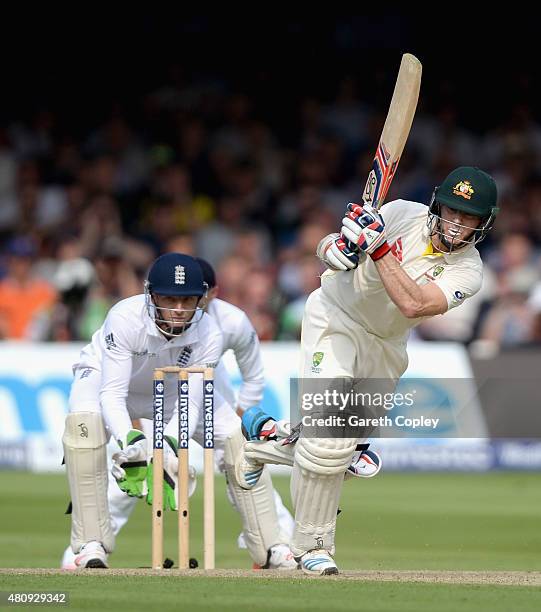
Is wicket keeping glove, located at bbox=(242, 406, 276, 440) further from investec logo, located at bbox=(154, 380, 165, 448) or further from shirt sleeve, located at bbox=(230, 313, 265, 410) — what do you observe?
shirt sleeve, located at bbox=(230, 313, 265, 410)

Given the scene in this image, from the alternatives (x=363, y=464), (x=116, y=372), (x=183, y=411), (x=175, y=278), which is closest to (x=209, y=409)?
(x=183, y=411)

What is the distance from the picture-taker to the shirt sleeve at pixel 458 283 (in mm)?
5395

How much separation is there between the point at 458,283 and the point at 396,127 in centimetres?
70

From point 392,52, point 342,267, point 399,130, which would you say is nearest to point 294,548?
point 342,267

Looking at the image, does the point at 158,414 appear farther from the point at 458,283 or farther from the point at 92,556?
the point at 458,283

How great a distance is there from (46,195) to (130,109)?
168 cm

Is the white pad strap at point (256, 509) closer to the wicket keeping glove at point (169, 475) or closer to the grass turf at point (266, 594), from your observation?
the wicket keeping glove at point (169, 475)

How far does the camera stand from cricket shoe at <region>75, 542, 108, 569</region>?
586 cm

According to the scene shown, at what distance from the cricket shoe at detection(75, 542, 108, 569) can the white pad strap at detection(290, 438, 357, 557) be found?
0.85 m

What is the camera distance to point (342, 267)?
539 cm

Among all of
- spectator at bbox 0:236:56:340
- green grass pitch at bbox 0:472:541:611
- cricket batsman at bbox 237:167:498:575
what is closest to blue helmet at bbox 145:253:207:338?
cricket batsman at bbox 237:167:498:575

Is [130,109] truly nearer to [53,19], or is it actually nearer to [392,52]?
[53,19]

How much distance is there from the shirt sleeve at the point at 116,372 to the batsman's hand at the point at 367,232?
3.98ft

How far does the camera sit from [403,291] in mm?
5238
